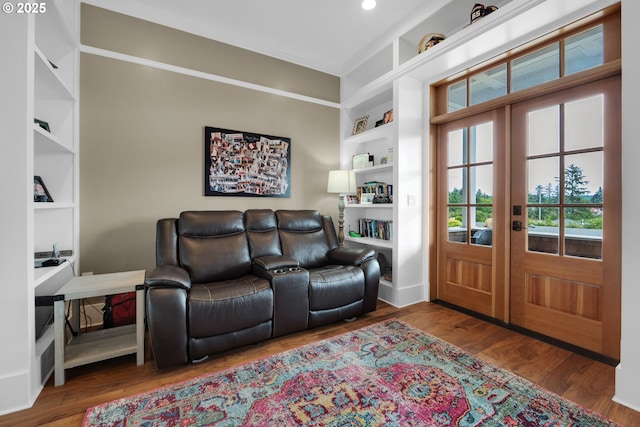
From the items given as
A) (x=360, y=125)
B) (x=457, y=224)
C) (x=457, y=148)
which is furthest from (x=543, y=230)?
(x=360, y=125)

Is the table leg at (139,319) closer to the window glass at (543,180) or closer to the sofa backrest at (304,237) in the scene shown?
the sofa backrest at (304,237)

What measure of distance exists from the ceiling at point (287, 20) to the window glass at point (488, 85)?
74cm

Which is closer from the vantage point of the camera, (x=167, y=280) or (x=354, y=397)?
(x=354, y=397)

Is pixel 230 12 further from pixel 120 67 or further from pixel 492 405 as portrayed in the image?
pixel 492 405

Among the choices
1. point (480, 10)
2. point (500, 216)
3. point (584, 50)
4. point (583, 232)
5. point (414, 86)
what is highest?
point (480, 10)

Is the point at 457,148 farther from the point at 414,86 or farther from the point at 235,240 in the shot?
the point at 235,240

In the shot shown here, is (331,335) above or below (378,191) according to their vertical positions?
below

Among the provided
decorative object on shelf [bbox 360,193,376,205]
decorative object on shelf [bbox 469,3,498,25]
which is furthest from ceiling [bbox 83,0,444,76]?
decorative object on shelf [bbox 360,193,376,205]

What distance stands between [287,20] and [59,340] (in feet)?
10.4

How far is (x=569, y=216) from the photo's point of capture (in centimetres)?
215

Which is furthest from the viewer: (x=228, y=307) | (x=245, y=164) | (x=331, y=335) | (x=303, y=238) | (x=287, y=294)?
(x=245, y=164)

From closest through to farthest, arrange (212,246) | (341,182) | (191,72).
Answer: (212,246), (191,72), (341,182)

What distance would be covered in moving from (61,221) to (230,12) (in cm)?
240

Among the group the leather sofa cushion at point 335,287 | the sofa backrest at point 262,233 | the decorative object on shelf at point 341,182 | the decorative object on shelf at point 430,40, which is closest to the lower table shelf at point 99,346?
the sofa backrest at point 262,233
